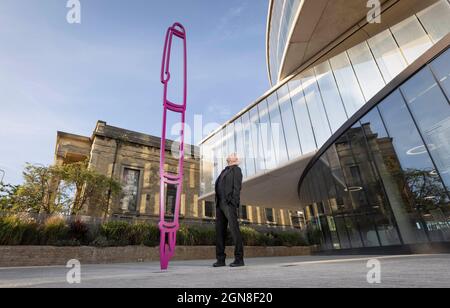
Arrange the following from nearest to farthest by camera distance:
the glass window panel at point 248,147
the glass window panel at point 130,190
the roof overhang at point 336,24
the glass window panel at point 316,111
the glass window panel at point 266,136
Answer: the roof overhang at point 336,24 < the glass window panel at point 316,111 < the glass window panel at point 266,136 < the glass window panel at point 248,147 < the glass window panel at point 130,190

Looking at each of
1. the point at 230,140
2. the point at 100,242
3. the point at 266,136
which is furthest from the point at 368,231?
the point at 230,140

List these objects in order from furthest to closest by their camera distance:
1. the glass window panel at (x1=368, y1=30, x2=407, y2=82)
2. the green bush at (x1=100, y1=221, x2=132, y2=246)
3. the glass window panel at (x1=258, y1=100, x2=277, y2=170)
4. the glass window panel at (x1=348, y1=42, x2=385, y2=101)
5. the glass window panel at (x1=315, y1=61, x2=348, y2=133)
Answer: the glass window panel at (x1=258, y1=100, x2=277, y2=170)
the glass window panel at (x1=315, y1=61, x2=348, y2=133)
the green bush at (x1=100, y1=221, x2=132, y2=246)
the glass window panel at (x1=348, y1=42, x2=385, y2=101)
the glass window panel at (x1=368, y1=30, x2=407, y2=82)

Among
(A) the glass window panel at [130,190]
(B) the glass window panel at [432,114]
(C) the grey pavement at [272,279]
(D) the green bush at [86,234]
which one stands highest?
(A) the glass window panel at [130,190]

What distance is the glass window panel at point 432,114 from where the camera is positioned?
5883 millimetres

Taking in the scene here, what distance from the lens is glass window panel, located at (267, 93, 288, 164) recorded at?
46.7 feet

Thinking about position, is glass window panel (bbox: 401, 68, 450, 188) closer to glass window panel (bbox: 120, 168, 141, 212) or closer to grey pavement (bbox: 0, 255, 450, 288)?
grey pavement (bbox: 0, 255, 450, 288)

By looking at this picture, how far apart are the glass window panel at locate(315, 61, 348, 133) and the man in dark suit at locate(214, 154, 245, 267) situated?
26.9 ft

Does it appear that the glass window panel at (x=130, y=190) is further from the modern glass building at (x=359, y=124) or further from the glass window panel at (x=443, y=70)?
the glass window panel at (x=443, y=70)

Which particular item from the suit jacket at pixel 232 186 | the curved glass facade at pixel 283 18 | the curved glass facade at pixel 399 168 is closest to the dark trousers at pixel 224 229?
the suit jacket at pixel 232 186

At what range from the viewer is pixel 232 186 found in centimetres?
425

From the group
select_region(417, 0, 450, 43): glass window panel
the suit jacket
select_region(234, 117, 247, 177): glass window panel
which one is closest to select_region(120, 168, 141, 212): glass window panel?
select_region(234, 117, 247, 177): glass window panel

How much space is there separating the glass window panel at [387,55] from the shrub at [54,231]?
13.8 m
